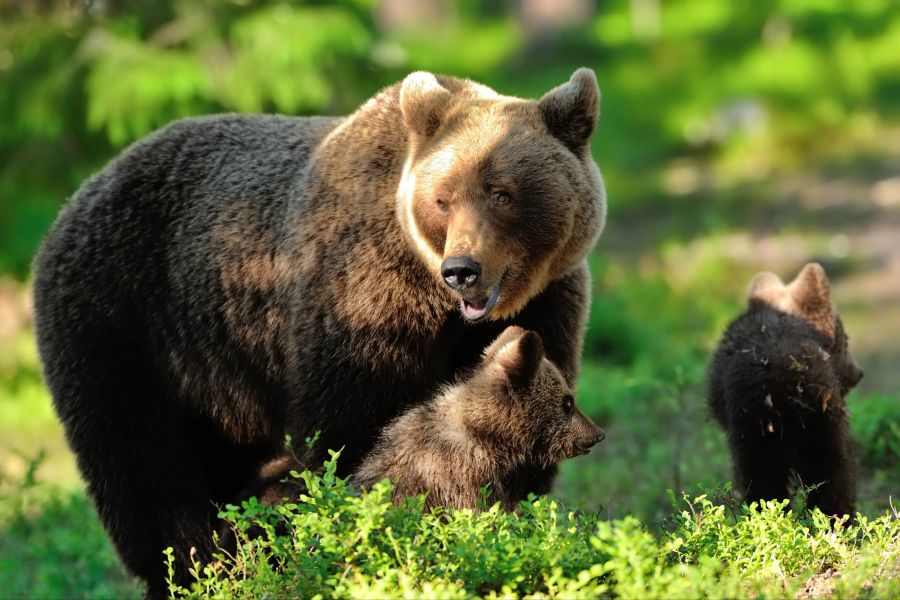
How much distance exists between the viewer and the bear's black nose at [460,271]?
517cm

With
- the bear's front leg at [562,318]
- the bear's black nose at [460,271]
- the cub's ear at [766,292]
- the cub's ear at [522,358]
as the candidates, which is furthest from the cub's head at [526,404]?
the cub's ear at [766,292]

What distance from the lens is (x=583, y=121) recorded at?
19.0 ft

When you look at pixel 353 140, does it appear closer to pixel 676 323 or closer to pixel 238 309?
pixel 238 309

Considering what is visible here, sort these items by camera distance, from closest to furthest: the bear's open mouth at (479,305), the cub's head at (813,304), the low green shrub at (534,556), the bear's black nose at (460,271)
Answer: the low green shrub at (534,556) < the bear's black nose at (460,271) < the bear's open mouth at (479,305) < the cub's head at (813,304)

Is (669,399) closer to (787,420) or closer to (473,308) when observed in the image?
(787,420)

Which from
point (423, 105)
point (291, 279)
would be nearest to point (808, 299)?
point (423, 105)

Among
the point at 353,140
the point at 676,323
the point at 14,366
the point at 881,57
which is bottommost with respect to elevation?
the point at 14,366

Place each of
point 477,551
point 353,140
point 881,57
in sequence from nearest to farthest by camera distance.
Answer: point 477,551
point 353,140
point 881,57

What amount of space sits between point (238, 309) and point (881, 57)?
16691mm

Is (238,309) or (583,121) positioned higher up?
(583,121)

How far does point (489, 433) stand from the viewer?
5.70 m

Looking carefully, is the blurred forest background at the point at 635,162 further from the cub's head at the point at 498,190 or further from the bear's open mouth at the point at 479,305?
the cub's head at the point at 498,190

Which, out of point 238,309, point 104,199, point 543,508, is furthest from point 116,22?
point 543,508

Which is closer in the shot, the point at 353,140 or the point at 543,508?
the point at 543,508
